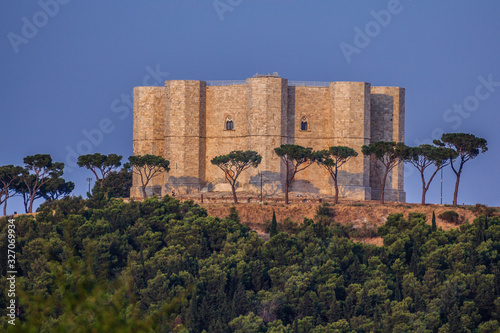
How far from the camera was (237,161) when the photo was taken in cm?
6169

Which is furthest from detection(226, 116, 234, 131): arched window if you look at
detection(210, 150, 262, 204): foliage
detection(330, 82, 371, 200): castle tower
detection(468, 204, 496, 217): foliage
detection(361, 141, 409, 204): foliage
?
detection(468, 204, 496, 217): foliage

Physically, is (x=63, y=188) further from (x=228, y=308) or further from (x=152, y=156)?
(x=228, y=308)

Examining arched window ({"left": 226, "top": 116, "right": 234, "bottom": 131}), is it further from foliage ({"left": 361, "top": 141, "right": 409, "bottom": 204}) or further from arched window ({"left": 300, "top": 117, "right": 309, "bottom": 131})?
foliage ({"left": 361, "top": 141, "right": 409, "bottom": 204})

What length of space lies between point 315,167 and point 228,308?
24458 mm

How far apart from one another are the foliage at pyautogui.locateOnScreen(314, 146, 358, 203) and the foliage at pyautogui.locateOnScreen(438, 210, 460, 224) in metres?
7.57

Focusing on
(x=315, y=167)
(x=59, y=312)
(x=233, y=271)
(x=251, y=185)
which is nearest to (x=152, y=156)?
(x=251, y=185)

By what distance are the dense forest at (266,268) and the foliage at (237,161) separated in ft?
18.8

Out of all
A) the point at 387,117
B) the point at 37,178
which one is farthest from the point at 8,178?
the point at 387,117

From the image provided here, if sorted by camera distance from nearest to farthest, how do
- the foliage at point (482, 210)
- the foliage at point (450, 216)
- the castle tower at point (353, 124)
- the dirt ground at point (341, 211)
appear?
the dirt ground at point (341, 211) < the foliage at point (450, 216) < the foliage at point (482, 210) < the castle tower at point (353, 124)

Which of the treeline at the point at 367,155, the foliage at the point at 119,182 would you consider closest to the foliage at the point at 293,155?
the treeline at the point at 367,155

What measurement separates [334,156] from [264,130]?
5761 millimetres

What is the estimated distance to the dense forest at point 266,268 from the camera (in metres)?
42.0

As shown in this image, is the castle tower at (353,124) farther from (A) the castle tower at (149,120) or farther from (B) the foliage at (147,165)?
(A) the castle tower at (149,120)

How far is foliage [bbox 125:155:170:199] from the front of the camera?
207ft
